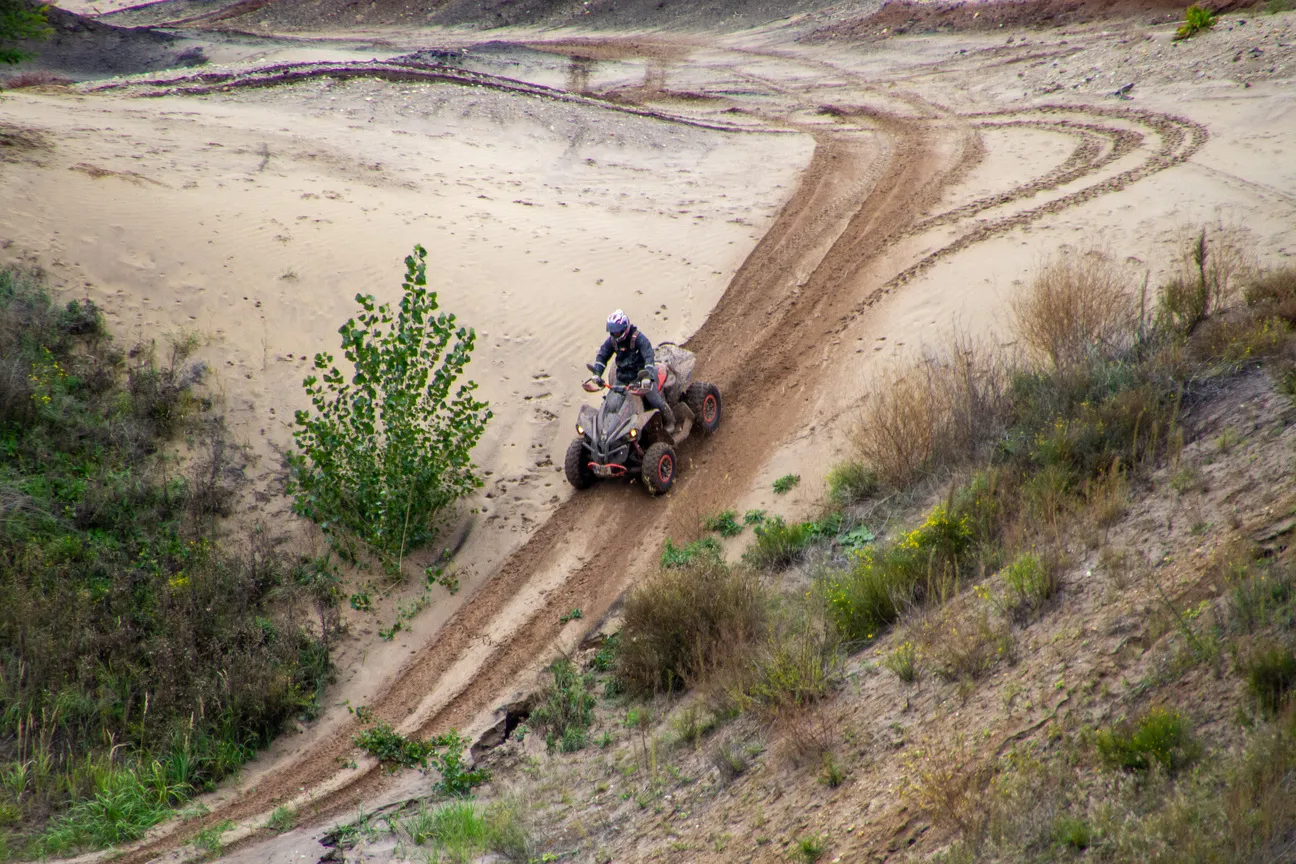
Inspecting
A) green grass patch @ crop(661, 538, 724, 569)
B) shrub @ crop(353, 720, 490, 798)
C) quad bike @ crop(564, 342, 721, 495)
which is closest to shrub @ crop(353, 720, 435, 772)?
shrub @ crop(353, 720, 490, 798)

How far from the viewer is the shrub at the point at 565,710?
6.97 m

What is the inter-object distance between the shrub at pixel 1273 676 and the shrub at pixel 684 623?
11.5 ft

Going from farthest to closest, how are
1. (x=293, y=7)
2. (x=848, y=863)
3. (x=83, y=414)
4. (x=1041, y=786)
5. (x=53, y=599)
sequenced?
(x=293, y=7)
(x=83, y=414)
(x=53, y=599)
(x=848, y=863)
(x=1041, y=786)

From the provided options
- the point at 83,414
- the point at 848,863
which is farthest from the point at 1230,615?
the point at 83,414

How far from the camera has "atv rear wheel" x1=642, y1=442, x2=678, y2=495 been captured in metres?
10.1

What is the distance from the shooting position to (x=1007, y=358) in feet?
35.4

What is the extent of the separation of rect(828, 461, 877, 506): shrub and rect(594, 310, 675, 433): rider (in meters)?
2.31

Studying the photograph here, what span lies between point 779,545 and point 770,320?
580 centimetres

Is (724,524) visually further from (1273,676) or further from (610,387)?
(1273,676)

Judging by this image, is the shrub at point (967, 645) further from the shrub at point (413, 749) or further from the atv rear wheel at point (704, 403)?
the atv rear wheel at point (704, 403)

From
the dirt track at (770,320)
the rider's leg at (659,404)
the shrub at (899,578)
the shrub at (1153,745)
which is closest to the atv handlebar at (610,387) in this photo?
the rider's leg at (659,404)

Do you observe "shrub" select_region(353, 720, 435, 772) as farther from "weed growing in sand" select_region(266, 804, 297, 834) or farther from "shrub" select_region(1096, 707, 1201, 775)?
"shrub" select_region(1096, 707, 1201, 775)

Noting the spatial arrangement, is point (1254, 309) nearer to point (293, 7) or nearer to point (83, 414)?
point (83, 414)

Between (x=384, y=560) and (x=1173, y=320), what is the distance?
8.93 m
